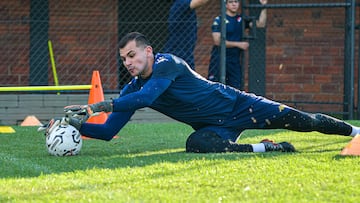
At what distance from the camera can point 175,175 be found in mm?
5832

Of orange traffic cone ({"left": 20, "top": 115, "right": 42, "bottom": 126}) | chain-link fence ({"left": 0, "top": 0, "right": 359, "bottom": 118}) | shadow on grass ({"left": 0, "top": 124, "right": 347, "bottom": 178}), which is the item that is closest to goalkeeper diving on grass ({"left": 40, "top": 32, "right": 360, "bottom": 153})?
shadow on grass ({"left": 0, "top": 124, "right": 347, "bottom": 178})

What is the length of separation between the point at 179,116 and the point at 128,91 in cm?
51

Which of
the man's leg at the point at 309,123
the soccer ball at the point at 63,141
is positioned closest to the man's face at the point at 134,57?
the soccer ball at the point at 63,141

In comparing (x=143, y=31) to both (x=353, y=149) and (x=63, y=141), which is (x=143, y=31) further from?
(x=353, y=149)

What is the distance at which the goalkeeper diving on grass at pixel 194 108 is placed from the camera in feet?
23.6

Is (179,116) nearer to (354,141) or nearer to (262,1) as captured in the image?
(354,141)

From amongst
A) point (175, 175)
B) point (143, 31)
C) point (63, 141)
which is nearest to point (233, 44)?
point (143, 31)

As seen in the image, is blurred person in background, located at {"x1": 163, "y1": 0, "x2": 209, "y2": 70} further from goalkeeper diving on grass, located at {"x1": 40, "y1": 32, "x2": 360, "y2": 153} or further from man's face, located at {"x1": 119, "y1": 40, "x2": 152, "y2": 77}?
man's face, located at {"x1": 119, "y1": 40, "x2": 152, "y2": 77}

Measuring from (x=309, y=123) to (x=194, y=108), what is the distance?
1.04m

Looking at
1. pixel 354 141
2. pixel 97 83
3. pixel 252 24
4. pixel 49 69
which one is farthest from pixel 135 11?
pixel 354 141

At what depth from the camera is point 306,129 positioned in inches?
300

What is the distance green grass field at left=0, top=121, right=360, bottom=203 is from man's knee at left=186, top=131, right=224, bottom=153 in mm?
154

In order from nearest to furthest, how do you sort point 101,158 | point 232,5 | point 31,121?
point 101,158
point 31,121
point 232,5

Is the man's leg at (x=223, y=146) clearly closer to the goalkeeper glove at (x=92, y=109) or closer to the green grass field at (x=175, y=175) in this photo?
the green grass field at (x=175, y=175)
